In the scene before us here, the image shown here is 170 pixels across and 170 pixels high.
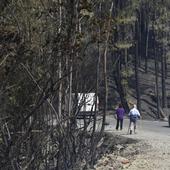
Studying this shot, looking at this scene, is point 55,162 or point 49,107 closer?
point 49,107

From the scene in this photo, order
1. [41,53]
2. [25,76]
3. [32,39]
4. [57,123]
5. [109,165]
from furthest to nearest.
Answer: [109,165] → [57,123] → [25,76] → [41,53] → [32,39]

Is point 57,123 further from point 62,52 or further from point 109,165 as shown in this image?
point 109,165

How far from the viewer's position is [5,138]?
13117 mm

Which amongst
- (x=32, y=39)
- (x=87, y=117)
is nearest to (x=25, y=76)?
(x=32, y=39)

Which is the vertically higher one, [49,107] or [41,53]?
[41,53]

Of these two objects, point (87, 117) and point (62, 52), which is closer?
point (62, 52)

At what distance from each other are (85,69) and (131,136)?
56.0 ft

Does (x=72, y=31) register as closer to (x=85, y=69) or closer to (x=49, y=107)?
(x=49, y=107)

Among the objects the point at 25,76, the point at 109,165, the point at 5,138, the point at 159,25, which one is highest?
the point at 159,25

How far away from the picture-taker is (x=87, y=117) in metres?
20.7

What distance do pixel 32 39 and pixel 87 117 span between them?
9.29 meters

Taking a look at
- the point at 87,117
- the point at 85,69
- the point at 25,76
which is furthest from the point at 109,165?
the point at 25,76

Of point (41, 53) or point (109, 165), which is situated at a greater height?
point (41, 53)

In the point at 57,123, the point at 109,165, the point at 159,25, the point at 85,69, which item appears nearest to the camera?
the point at 57,123
